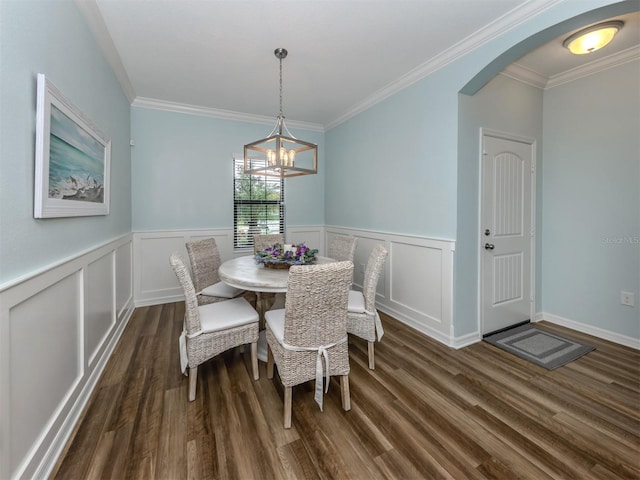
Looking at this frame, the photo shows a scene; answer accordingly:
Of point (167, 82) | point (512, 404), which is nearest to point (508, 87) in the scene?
point (512, 404)

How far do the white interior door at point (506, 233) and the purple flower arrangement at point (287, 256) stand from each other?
1.71 m

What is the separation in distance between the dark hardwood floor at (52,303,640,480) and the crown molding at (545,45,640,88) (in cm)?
266

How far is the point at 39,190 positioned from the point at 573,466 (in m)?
2.87

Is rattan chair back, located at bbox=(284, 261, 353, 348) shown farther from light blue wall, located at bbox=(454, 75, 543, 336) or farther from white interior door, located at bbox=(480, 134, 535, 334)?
white interior door, located at bbox=(480, 134, 535, 334)

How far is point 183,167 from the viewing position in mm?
3855

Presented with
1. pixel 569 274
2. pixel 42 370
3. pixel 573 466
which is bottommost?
pixel 573 466

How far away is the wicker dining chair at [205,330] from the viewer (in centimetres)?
177

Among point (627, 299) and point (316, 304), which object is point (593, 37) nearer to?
point (627, 299)

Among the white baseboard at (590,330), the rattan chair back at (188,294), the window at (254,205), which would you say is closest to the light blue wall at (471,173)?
the white baseboard at (590,330)

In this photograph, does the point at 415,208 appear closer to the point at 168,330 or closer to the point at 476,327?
the point at 476,327

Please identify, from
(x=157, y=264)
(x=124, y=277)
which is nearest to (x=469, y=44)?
(x=124, y=277)

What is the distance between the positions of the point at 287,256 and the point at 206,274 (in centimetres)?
94

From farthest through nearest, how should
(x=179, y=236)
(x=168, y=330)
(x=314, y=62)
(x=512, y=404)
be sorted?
(x=179, y=236) < (x=168, y=330) < (x=314, y=62) < (x=512, y=404)

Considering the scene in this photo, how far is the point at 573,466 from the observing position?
1.36 m
